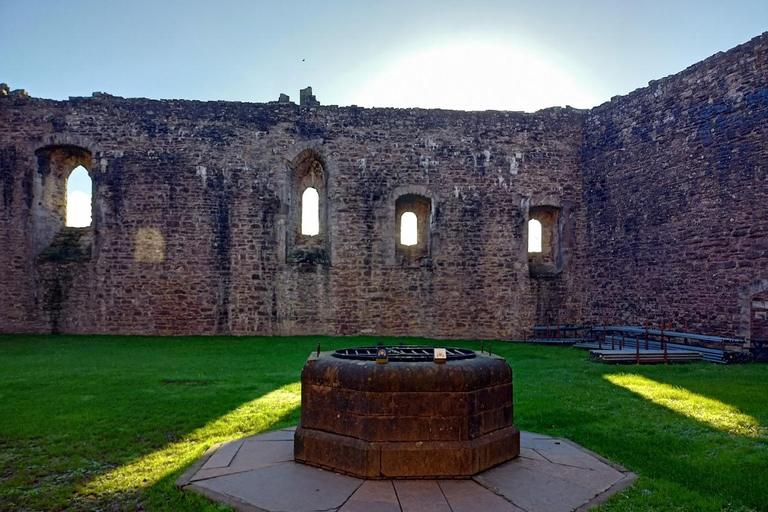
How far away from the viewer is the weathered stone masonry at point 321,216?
45.9 feet

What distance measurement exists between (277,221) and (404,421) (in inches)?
450

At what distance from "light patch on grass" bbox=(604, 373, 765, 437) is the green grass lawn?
0.02 meters

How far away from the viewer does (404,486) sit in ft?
11.8

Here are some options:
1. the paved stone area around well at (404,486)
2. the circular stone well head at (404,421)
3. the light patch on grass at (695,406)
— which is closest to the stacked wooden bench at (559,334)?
the light patch on grass at (695,406)

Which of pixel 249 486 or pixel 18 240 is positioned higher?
pixel 18 240

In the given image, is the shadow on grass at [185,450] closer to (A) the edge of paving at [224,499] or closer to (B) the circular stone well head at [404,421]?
(A) the edge of paving at [224,499]

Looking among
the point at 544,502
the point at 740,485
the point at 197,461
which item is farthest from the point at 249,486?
the point at 740,485

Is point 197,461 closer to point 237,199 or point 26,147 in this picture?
point 237,199

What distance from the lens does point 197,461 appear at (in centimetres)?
422

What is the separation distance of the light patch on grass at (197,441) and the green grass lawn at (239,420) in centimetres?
2

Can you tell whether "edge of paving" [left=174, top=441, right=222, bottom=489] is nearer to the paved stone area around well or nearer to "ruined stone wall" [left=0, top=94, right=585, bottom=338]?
the paved stone area around well

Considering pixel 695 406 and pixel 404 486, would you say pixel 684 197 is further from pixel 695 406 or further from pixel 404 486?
pixel 404 486

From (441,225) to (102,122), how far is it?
413 inches

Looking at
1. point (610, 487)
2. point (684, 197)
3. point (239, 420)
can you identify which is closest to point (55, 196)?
point (239, 420)
